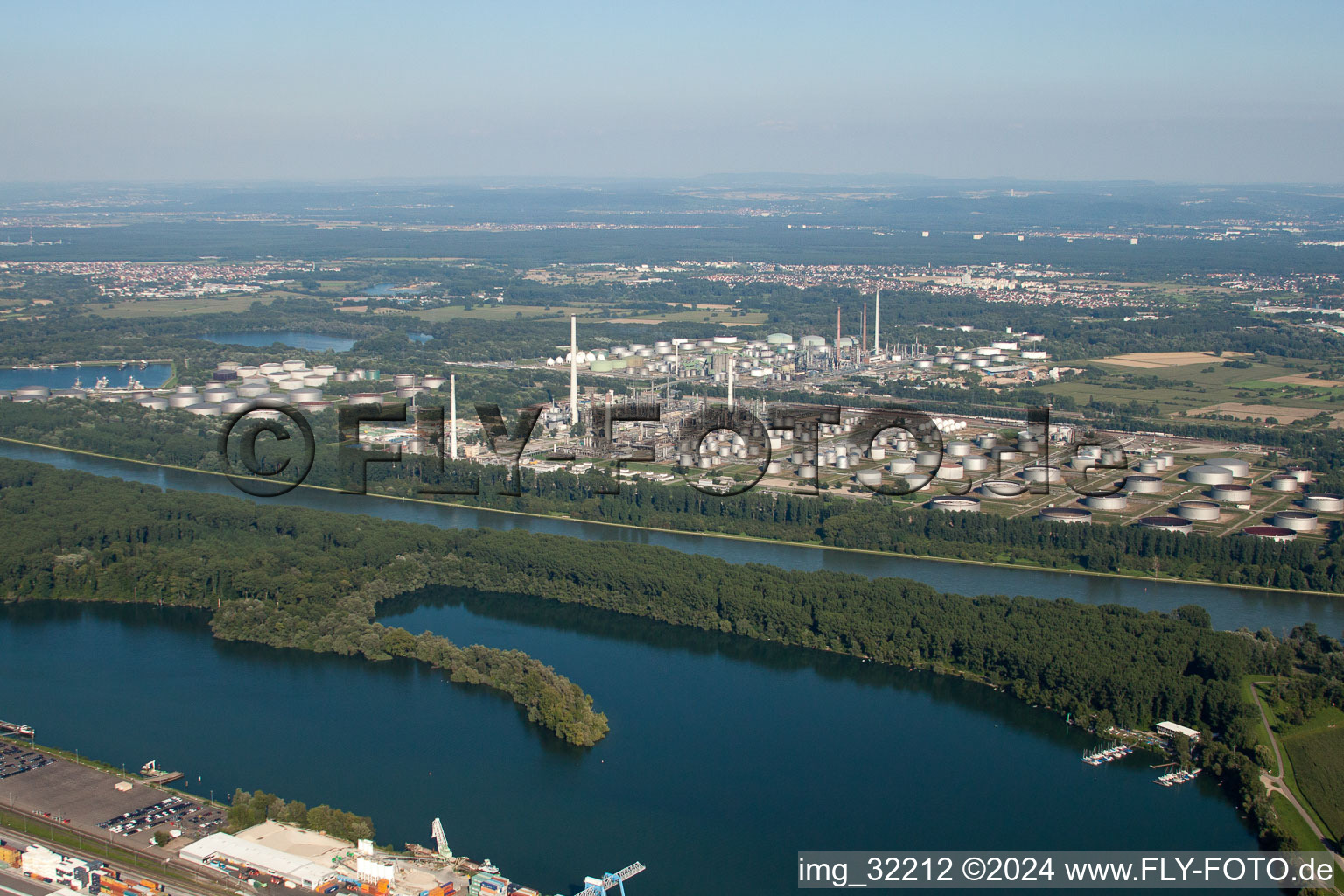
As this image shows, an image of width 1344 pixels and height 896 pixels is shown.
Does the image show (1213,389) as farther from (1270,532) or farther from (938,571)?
(938,571)

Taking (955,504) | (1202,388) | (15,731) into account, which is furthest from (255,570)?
(1202,388)

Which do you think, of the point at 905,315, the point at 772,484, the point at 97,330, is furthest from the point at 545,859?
the point at 905,315

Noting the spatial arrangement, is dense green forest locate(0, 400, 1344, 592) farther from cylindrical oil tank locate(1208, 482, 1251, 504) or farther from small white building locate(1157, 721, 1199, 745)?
small white building locate(1157, 721, 1199, 745)

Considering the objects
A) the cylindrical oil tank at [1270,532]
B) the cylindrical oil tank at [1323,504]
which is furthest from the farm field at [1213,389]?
the cylindrical oil tank at [1270,532]

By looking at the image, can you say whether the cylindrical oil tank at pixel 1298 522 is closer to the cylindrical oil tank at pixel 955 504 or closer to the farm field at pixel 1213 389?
the cylindrical oil tank at pixel 955 504

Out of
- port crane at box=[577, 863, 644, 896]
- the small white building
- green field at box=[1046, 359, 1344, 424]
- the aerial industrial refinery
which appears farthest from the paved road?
green field at box=[1046, 359, 1344, 424]
